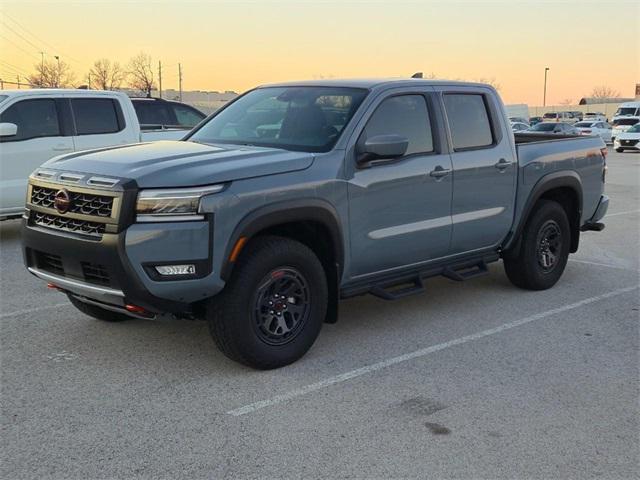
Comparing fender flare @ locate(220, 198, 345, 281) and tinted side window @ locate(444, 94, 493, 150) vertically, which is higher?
tinted side window @ locate(444, 94, 493, 150)

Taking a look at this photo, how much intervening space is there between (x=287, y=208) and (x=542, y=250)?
337 cm

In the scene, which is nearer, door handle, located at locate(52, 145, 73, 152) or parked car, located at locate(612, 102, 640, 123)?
door handle, located at locate(52, 145, 73, 152)

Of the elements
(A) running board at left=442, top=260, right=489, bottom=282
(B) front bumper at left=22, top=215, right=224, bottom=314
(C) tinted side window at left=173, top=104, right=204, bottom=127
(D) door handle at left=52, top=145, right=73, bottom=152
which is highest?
(C) tinted side window at left=173, top=104, right=204, bottom=127

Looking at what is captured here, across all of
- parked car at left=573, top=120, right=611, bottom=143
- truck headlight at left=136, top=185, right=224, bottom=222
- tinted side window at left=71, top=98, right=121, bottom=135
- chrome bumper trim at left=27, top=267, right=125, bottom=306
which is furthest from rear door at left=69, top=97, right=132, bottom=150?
parked car at left=573, top=120, right=611, bottom=143

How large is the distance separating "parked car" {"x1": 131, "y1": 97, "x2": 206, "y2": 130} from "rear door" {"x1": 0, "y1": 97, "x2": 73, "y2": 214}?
134 inches

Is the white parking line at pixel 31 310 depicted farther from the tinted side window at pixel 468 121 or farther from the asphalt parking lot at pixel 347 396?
the tinted side window at pixel 468 121

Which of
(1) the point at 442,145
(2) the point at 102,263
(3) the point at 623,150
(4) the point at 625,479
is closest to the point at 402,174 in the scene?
(1) the point at 442,145

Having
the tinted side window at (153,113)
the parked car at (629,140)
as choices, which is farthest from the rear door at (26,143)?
the parked car at (629,140)

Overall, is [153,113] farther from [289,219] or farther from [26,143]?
[289,219]

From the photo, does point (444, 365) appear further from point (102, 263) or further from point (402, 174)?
point (102, 263)

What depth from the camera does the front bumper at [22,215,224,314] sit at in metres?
3.98

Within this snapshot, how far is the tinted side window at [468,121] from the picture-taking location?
18.8 ft

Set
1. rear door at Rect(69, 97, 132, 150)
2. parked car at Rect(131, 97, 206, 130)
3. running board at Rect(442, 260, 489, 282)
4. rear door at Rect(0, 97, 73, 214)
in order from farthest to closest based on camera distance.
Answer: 1. parked car at Rect(131, 97, 206, 130)
2. rear door at Rect(69, 97, 132, 150)
3. rear door at Rect(0, 97, 73, 214)
4. running board at Rect(442, 260, 489, 282)

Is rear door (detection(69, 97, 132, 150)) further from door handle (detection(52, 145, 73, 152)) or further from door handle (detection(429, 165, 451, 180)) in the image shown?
door handle (detection(429, 165, 451, 180))
